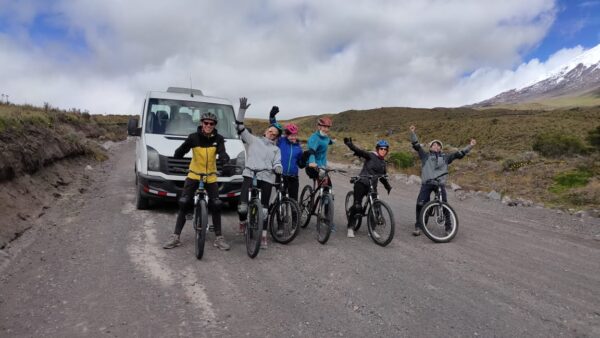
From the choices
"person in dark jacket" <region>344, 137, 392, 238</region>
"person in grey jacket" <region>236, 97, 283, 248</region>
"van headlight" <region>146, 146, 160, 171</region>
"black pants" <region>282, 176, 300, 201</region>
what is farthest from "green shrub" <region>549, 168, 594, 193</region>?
"van headlight" <region>146, 146, 160, 171</region>

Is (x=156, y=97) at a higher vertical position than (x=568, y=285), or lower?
higher

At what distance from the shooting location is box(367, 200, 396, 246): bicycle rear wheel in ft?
23.5

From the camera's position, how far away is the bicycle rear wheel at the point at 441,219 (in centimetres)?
763

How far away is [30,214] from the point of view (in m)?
8.45

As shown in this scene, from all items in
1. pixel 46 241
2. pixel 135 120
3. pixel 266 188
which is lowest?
pixel 46 241

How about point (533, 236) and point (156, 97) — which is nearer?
point (533, 236)

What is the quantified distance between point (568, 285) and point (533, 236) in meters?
2.94

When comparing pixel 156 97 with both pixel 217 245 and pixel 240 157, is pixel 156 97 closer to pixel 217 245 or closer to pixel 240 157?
pixel 240 157

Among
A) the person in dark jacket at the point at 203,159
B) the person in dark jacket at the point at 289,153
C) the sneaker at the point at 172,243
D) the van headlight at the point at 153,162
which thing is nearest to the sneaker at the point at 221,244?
the person in dark jacket at the point at 203,159

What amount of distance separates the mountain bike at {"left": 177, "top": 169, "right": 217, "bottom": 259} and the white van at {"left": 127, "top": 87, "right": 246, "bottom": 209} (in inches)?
42.7

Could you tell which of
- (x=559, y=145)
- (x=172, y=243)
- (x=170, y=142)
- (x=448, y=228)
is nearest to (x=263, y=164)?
(x=172, y=243)

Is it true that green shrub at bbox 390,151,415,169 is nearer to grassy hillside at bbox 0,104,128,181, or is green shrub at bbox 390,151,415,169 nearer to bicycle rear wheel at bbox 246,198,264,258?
grassy hillside at bbox 0,104,128,181

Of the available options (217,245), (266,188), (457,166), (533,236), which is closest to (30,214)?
(217,245)

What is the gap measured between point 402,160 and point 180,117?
1352 cm
